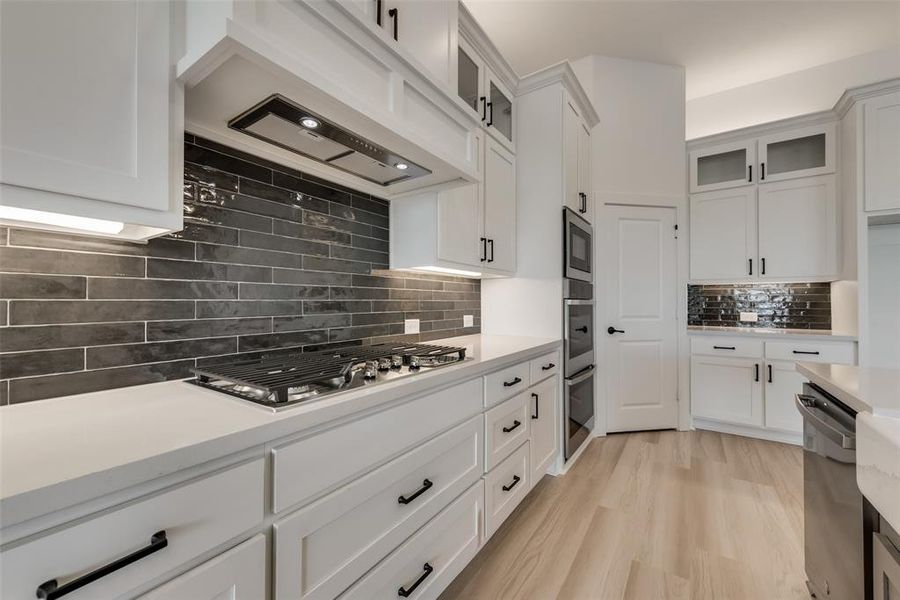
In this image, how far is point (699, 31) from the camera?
2.95 m

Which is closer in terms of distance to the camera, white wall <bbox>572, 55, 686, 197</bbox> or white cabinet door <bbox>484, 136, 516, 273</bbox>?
white cabinet door <bbox>484, 136, 516, 273</bbox>

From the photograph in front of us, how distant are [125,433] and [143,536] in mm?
199

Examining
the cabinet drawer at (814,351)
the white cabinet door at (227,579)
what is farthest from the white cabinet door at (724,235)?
the white cabinet door at (227,579)

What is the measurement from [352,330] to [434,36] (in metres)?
1.31

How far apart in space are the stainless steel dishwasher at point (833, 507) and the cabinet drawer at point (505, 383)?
41.6 inches

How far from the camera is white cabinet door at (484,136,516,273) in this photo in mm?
2211

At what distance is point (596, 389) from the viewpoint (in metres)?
3.12

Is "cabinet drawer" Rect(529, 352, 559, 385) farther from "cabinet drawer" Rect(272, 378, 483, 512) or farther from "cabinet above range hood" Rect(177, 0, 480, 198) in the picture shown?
"cabinet above range hood" Rect(177, 0, 480, 198)

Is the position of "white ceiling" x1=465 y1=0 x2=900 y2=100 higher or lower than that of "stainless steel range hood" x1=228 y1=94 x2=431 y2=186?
higher

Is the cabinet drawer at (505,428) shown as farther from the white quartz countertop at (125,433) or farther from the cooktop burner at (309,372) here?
the white quartz countertop at (125,433)

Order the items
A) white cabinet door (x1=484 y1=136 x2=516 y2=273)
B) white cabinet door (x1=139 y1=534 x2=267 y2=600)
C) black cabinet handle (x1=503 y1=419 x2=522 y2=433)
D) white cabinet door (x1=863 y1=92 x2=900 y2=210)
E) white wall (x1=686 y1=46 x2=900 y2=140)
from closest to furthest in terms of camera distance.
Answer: white cabinet door (x1=139 y1=534 x2=267 y2=600) < black cabinet handle (x1=503 y1=419 x2=522 y2=433) < white cabinet door (x1=484 y1=136 x2=516 y2=273) < white cabinet door (x1=863 y1=92 x2=900 y2=210) < white wall (x1=686 y1=46 x2=900 y2=140)

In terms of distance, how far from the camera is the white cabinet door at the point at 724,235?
3.26 m

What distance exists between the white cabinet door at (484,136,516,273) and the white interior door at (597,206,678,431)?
3.66 ft

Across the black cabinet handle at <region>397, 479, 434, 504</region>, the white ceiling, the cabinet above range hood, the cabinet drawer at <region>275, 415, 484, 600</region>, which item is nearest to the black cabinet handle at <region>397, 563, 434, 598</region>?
the cabinet drawer at <region>275, 415, 484, 600</region>
